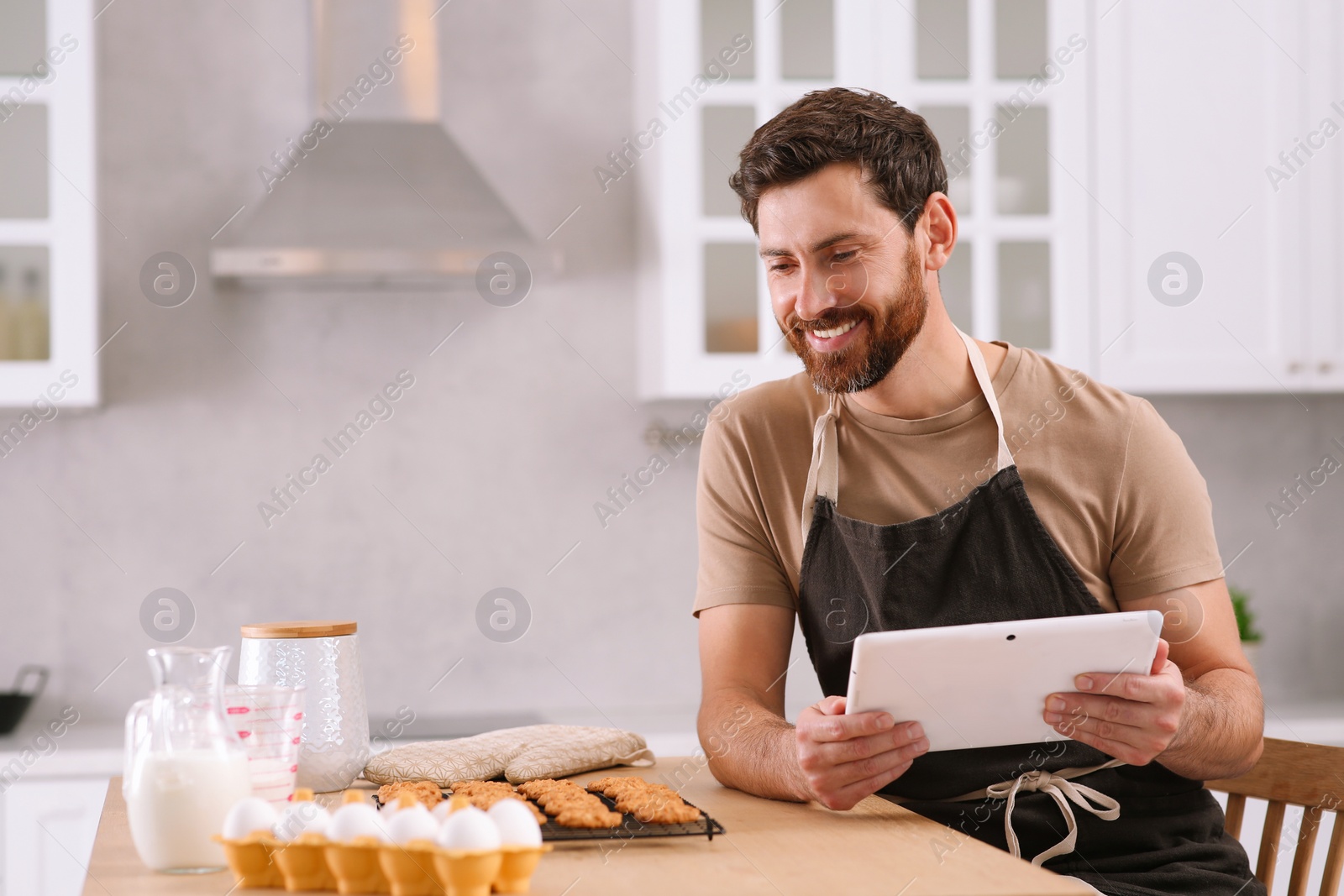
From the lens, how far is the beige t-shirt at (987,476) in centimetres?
157

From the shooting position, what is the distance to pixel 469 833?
911 millimetres

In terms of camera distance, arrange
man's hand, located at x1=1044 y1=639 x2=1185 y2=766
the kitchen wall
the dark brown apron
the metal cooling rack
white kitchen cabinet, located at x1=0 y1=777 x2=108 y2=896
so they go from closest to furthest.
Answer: the metal cooling rack, man's hand, located at x1=1044 y1=639 x2=1185 y2=766, the dark brown apron, white kitchen cabinet, located at x1=0 y1=777 x2=108 y2=896, the kitchen wall

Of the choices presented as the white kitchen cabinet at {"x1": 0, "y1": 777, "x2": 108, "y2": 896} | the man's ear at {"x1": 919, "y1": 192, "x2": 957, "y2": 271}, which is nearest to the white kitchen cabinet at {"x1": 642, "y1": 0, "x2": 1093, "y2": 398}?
the man's ear at {"x1": 919, "y1": 192, "x2": 957, "y2": 271}

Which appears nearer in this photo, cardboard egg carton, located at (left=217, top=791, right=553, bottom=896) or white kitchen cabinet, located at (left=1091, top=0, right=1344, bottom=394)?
cardboard egg carton, located at (left=217, top=791, right=553, bottom=896)

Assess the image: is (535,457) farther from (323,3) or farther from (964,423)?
(964,423)

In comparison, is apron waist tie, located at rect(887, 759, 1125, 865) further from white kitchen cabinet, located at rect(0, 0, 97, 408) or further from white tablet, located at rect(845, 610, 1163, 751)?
white kitchen cabinet, located at rect(0, 0, 97, 408)

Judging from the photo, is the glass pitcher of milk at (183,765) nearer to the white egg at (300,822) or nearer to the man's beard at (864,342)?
the white egg at (300,822)

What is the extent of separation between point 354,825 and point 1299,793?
1099 mm

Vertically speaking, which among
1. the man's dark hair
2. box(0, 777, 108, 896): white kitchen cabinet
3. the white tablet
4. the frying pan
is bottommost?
box(0, 777, 108, 896): white kitchen cabinet

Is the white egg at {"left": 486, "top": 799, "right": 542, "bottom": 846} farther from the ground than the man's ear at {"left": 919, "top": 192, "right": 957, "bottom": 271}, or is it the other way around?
the man's ear at {"left": 919, "top": 192, "right": 957, "bottom": 271}

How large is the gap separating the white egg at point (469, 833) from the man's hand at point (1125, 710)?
1.85 feet

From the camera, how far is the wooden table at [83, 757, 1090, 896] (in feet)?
3.12

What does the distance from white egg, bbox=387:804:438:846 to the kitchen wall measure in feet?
6.25

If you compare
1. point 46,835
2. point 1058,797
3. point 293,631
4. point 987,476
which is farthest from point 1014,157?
point 46,835
